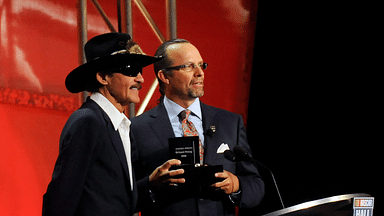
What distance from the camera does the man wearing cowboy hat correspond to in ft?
4.67

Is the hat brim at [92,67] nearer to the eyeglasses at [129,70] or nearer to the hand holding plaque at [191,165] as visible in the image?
the eyeglasses at [129,70]

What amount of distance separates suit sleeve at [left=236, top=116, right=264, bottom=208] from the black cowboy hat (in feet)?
2.32

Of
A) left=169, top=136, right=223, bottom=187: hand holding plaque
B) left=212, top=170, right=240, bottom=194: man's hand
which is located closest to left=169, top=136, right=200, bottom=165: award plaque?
left=169, top=136, right=223, bottom=187: hand holding plaque

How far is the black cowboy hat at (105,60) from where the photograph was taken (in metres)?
1.70

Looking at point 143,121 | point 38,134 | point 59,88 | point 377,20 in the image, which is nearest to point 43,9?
point 59,88

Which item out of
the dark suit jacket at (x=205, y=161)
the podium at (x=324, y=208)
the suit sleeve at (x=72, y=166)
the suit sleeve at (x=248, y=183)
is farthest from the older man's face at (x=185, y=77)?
the podium at (x=324, y=208)

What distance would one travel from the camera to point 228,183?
1809mm

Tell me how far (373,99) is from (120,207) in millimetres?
2310

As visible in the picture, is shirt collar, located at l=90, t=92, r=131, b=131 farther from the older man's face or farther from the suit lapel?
the older man's face

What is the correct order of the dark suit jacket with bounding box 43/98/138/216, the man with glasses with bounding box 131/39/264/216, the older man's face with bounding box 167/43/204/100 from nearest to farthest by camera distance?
the dark suit jacket with bounding box 43/98/138/216, the man with glasses with bounding box 131/39/264/216, the older man's face with bounding box 167/43/204/100

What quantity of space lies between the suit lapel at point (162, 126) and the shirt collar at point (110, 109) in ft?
1.26

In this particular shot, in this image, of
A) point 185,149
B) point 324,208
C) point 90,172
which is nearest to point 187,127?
point 185,149

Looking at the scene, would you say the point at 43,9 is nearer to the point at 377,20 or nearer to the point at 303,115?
the point at 303,115

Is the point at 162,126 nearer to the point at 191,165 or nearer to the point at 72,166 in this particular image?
A: the point at 191,165
